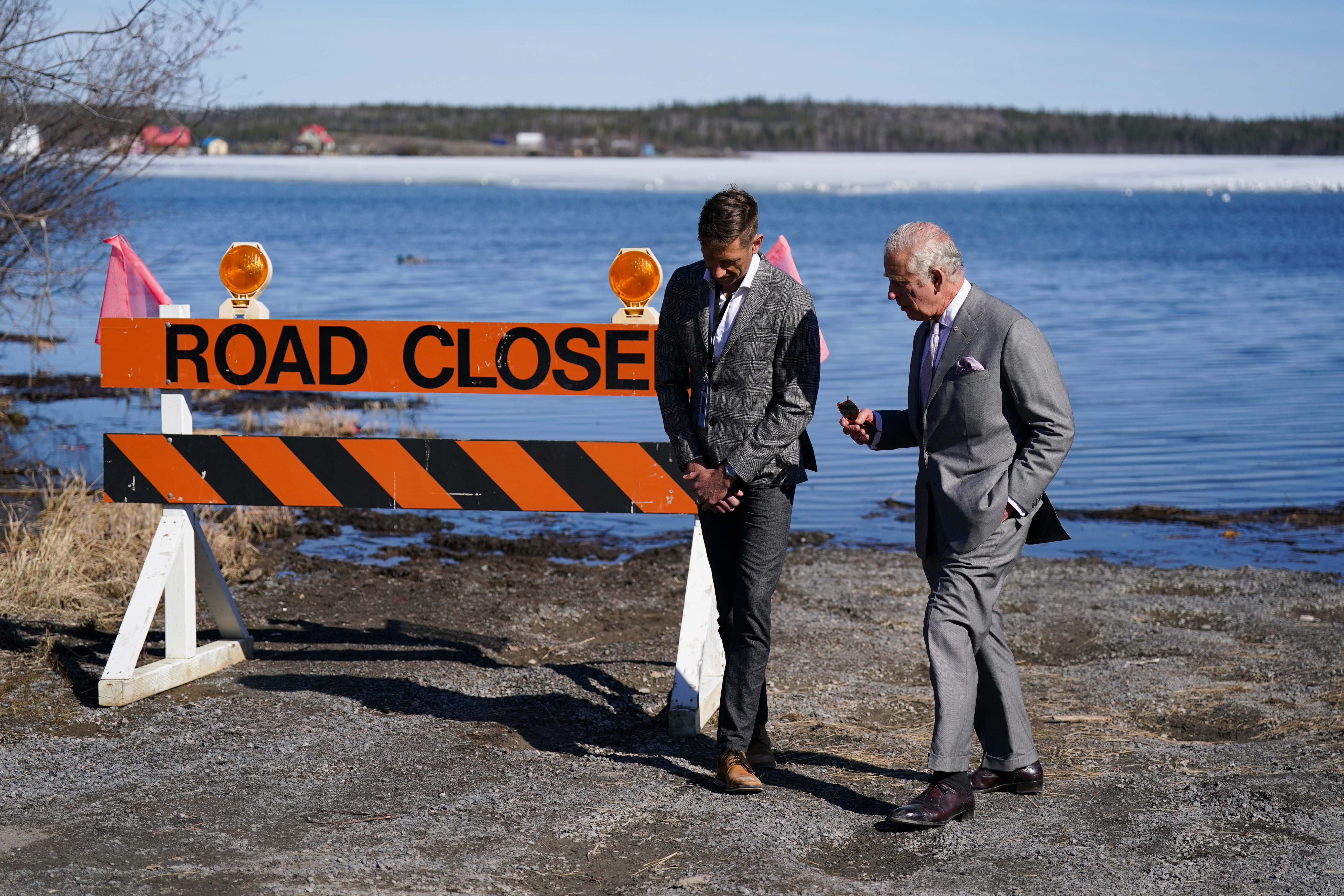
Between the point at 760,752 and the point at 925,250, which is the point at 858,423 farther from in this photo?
the point at 760,752

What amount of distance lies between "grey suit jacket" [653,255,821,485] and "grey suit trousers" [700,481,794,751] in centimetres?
13

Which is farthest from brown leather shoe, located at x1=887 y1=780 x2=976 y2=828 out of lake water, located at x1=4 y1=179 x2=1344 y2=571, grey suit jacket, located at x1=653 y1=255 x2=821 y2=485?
lake water, located at x1=4 y1=179 x2=1344 y2=571

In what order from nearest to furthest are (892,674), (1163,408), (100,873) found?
(100,873) → (892,674) → (1163,408)

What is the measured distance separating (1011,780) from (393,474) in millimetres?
3012

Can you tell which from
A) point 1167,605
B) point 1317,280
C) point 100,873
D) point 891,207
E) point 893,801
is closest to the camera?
point 100,873

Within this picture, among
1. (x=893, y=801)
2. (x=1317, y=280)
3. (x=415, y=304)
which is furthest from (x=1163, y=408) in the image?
(x=1317, y=280)

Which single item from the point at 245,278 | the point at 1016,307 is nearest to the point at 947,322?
the point at 245,278

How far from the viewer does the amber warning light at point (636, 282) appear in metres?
6.10

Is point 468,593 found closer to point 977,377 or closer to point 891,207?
point 977,377

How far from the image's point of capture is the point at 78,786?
5016 mm

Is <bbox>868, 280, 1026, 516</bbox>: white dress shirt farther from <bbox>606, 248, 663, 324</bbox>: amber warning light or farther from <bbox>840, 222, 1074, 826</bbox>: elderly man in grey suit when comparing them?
<bbox>606, 248, 663, 324</bbox>: amber warning light

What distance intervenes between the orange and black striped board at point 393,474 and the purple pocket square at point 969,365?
1.82 meters

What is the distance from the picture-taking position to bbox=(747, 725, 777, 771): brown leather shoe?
5258 mm

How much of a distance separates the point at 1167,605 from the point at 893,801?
3.81 meters
